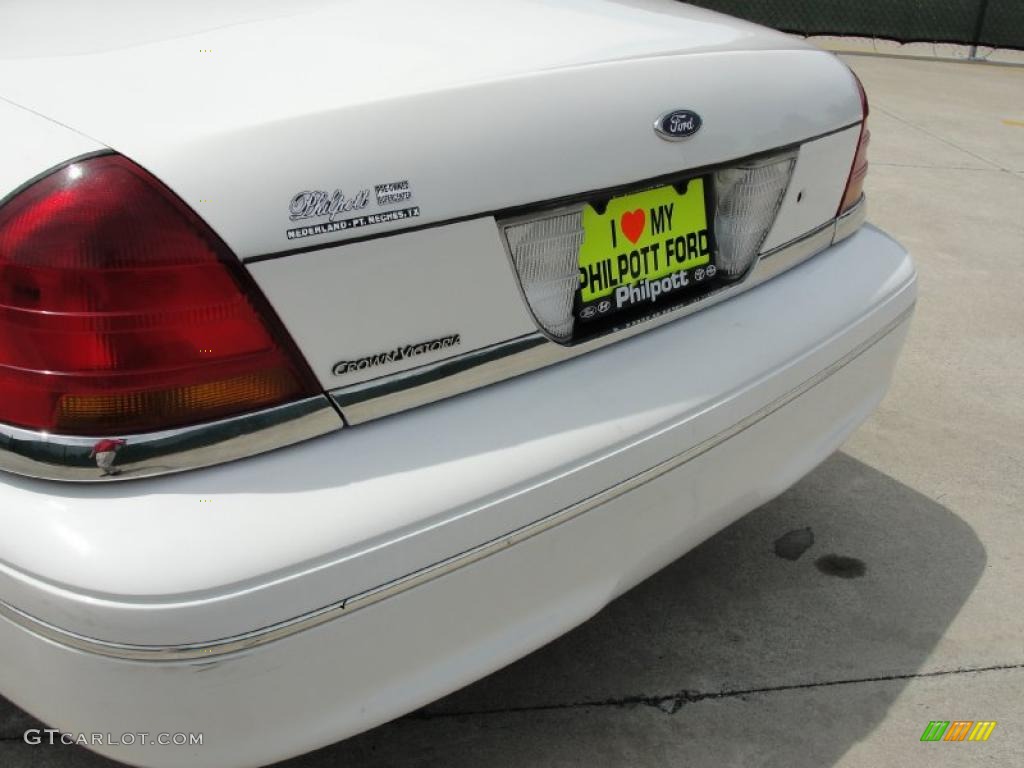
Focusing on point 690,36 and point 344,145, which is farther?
point 690,36

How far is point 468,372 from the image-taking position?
65.3 inches

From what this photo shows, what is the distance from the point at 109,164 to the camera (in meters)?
1.42

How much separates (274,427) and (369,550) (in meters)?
0.21

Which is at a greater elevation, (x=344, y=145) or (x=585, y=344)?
(x=344, y=145)

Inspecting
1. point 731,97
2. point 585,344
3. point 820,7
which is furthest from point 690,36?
point 820,7

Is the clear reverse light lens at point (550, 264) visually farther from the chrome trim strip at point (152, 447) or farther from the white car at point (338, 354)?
the chrome trim strip at point (152, 447)

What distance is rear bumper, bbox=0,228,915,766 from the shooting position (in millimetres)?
1371

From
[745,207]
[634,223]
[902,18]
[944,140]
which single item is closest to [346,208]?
[634,223]

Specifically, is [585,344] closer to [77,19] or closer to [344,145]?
[344,145]

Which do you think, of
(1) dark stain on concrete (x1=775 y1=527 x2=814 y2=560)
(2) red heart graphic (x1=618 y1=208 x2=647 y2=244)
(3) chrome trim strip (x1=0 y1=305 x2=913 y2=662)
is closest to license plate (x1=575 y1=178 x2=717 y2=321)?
Answer: (2) red heart graphic (x1=618 y1=208 x2=647 y2=244)

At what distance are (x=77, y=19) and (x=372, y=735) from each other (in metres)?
1.44

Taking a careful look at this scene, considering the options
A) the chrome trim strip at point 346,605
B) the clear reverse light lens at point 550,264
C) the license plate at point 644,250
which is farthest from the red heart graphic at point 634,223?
the chrome trim strip at point 346,605

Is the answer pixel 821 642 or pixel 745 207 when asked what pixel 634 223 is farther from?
pixel 821 642

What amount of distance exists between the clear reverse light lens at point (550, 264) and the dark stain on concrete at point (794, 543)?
1.29 m
